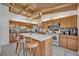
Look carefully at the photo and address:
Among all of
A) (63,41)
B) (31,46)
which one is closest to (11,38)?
(31,46)

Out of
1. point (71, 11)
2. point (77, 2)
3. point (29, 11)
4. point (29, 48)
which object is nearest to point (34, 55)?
point (29, 48)

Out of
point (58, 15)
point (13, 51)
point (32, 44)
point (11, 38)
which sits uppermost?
point (58, 15)

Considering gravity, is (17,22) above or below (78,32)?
above

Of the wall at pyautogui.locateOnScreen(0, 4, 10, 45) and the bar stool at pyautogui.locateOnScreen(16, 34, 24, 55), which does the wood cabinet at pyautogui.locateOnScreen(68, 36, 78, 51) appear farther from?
the wall at pyautogui.locateOnScreen(0, 4, 10, 45)

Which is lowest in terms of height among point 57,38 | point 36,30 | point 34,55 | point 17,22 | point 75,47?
point 34,55

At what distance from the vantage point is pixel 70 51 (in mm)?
1884

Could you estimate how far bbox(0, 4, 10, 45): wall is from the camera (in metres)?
1.91

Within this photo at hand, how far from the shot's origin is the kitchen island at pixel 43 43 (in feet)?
6.39

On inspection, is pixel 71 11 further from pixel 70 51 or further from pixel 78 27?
pixel 70 51

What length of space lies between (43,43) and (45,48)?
0.09 metres

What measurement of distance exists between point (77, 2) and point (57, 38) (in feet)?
2.06

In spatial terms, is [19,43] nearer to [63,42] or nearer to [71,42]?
[63,42]

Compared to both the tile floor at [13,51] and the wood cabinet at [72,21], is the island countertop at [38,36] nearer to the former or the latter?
the tile floor at [13,51]

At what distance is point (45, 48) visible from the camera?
6.47 feet
